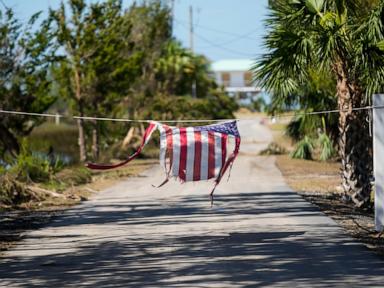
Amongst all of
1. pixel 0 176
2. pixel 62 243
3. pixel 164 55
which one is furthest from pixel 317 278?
pixel 164 55

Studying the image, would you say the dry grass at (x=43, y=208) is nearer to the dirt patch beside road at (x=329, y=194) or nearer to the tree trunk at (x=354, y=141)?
the dirt patch beside road at (x=329, y=194)

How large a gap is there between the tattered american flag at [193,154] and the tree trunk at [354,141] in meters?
5.07

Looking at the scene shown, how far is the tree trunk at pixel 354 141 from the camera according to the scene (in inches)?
683

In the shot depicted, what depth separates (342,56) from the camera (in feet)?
55.1

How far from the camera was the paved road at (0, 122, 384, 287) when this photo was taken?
387 inches

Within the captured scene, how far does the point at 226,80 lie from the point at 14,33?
91.5 m

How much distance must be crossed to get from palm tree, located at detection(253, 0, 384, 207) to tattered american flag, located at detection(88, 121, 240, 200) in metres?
3.68

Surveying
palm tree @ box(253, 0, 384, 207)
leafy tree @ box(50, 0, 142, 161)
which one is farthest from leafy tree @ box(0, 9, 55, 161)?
palm tree @ box(253, 0, 384, 207)

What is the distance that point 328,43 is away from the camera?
627 inches

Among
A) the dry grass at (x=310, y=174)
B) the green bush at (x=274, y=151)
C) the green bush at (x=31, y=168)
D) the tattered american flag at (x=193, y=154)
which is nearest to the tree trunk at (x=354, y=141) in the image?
the dry grass at (x=310, y=174)

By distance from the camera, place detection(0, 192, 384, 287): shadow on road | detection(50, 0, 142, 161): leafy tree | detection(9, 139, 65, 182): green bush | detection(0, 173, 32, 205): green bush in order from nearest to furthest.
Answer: detection(0, 192, 384, 287): shadow on road → detection(0, 173, 32, 205): green bush → detection(9, 139, 65, 182): green bush → detection(50, 0, 142, 161): leafy tree

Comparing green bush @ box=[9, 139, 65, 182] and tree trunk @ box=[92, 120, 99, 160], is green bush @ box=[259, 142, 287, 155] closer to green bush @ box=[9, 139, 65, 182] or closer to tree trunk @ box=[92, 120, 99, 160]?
tree trunk @ box=[92, 120, 99, 160]

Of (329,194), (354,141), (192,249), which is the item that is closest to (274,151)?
(329,194)

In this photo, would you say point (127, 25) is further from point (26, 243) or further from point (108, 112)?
point (26, 243)
